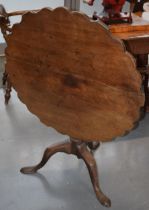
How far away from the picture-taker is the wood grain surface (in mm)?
1777

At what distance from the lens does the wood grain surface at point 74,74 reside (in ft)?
5.83

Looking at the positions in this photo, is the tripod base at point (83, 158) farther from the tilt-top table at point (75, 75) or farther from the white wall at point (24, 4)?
the white wall at point (24, 4)

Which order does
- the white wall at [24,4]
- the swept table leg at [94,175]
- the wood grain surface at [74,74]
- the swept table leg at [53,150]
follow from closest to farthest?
the wood grain surface at [74,74]
the swept table leg at [94,175]
the swept table leg at [53,150]
the white wall at [24,4]

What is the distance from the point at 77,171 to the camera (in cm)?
245

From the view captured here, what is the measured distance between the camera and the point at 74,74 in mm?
1901

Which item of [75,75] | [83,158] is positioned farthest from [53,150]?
[75,75]

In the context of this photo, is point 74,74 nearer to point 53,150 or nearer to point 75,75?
point 75,75

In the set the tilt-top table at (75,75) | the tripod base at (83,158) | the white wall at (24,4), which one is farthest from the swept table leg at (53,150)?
the white wall at (24,4)

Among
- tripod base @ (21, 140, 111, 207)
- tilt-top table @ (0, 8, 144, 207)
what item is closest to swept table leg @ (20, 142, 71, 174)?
tripod base @ (21, 140, 111, 207)

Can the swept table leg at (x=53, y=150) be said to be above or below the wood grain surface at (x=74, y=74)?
below

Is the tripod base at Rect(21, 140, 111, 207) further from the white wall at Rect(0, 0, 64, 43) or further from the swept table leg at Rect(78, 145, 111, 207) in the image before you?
the white wall at Rect(0, 0, 64, 43)

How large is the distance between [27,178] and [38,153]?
28cm

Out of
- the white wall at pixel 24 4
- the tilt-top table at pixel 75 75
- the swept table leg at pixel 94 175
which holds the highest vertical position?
the tilt-top table at pixel 75 75

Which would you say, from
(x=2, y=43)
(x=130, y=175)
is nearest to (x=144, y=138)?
(x=130, y=175)
